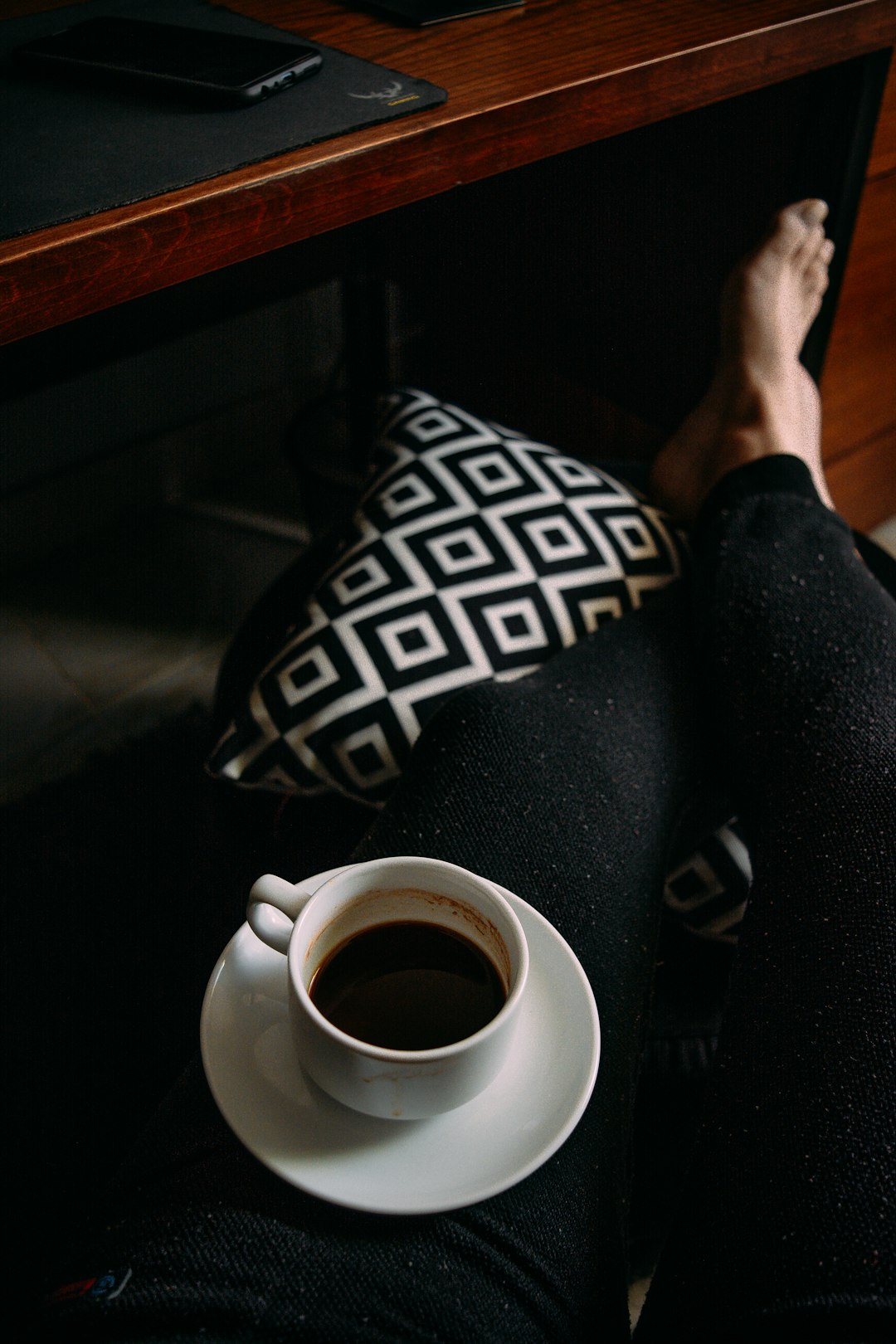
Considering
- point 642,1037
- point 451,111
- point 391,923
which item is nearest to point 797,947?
point 642,1037

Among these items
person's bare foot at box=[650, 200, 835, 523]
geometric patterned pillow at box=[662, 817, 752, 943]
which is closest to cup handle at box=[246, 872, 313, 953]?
geometric patterned pillow at box=[662, 817, 752, 943]

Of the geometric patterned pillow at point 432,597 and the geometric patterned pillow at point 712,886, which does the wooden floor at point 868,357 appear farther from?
the geometric patterned pillow at point 712,886

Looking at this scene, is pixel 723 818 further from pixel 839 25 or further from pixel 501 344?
pixel 501 344

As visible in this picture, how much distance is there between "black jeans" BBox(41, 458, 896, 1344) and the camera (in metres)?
Answer: 0.32

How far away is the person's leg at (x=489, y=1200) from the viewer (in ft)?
1.04

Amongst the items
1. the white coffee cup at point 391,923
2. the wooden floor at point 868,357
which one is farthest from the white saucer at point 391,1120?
the wooden floor at point 868,357

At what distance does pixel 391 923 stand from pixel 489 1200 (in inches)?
3.9

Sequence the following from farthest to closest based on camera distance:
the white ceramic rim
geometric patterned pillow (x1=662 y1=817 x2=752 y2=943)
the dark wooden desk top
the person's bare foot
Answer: the person's bare foot, geometric patterned pillow (x1=662 y1=817 x2=752 y2=943), the dark wooden desk top, the white ceramic rim

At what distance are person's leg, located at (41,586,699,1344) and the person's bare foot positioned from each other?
1.18 ft

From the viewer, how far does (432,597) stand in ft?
2.01

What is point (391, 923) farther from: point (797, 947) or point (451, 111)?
point (451, 111)

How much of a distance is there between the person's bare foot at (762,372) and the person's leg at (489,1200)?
36cm

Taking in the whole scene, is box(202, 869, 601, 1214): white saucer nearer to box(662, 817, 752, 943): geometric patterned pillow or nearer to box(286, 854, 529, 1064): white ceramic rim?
box(286, 854, 529, 1064): white ceramic rim

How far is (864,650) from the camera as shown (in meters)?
0.54
